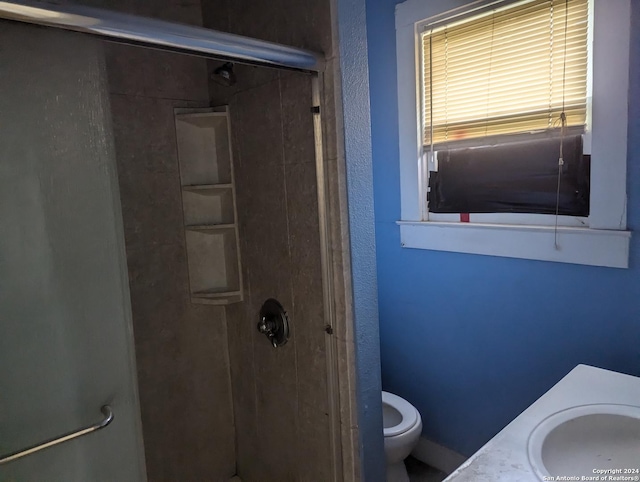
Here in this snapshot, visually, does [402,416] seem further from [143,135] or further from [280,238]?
[143,135]

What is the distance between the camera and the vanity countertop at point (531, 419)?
854 millimetres

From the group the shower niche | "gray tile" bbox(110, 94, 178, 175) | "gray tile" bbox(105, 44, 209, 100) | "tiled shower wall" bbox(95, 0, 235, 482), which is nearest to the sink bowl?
the shower niche

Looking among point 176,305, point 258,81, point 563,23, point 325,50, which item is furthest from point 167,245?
point 563,23

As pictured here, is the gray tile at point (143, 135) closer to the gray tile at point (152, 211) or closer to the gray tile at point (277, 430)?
the gray tile at point (152, 211)

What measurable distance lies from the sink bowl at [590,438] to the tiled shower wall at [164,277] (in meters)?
1.39

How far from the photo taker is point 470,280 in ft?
6.21

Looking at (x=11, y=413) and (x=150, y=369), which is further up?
(x=11, y=413)

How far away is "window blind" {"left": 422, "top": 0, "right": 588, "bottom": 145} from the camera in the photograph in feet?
5.14

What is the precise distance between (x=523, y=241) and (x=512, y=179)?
0.82 ft

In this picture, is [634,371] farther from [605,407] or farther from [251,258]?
[251,258]

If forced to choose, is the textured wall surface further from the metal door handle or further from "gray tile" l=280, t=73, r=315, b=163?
"gray tile" l=280, t=73, r=315, b=163

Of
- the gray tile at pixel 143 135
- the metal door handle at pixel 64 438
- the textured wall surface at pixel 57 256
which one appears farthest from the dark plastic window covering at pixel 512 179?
the metal door handle at pixel 64 438

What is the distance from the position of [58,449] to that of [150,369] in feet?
2.91

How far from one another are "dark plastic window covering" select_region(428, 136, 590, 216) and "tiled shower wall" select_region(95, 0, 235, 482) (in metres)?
1.10
